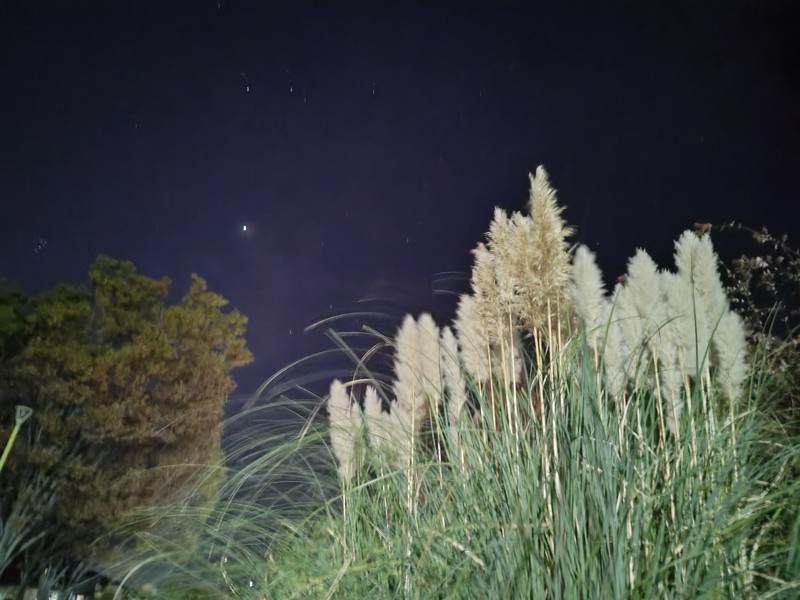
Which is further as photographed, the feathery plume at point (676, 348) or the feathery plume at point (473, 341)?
the feathery plume at point (473, 341)

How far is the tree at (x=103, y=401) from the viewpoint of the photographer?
356 cm

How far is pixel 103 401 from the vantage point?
3.74 meters

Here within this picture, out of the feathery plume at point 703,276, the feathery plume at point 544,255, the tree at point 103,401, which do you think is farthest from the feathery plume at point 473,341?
the tree at point 103,401

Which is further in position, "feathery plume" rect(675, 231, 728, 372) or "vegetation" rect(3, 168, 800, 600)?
"feathery plume" rect(675, 231, 728, 372)

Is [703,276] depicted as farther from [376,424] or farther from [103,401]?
[103,401]

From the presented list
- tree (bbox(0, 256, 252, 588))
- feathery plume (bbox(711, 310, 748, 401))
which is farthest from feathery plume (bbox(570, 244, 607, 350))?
tree (bbox(0, 256, 252, 588))

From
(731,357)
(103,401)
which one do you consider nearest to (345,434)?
(731,357)

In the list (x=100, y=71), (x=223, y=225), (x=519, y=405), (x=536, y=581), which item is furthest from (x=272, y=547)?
(x=100, y=71)

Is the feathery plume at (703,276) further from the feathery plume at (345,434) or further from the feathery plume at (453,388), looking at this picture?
the feathery plume at (345,434)

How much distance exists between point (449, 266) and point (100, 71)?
6.89ft

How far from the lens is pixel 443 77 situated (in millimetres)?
4109

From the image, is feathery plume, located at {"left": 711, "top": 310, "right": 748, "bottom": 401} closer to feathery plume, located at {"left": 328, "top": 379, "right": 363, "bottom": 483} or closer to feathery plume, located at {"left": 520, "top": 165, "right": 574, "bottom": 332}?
feathery plume, located at {"left": 520, "top": 165, "right": 574, "bottom": 332}

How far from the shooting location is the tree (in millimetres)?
3564

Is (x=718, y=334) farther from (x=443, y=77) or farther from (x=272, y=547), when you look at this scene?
(x=443, y=77)
